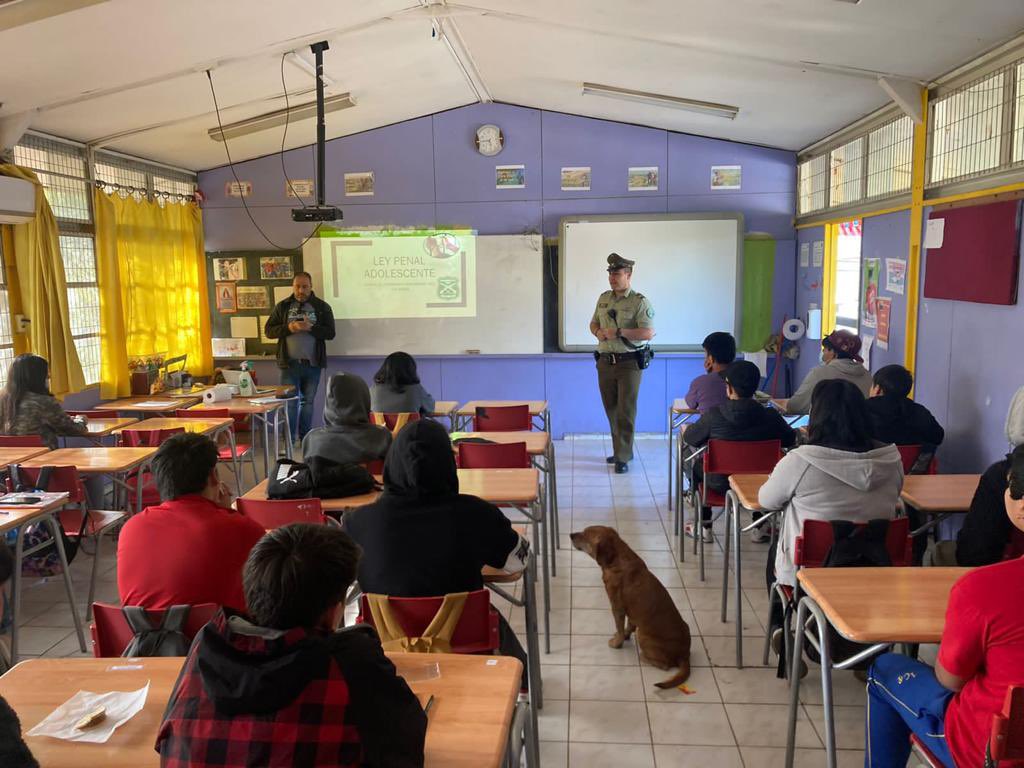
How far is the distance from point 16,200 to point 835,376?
4.98 meters

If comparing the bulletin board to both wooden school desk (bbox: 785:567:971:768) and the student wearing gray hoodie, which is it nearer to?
the student wearing gray hoodie

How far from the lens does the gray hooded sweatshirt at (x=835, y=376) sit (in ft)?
14.6

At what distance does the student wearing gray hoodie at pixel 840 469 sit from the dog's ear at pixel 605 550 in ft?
2.25

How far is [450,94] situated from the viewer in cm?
681

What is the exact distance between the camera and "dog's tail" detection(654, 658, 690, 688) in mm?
2984

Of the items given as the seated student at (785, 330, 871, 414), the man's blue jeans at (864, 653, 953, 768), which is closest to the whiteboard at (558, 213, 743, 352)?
the seated student at (785, 330, 871, 414)

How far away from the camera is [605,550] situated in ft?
10.4

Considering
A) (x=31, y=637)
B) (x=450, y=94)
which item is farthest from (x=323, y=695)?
(x=450, y=94)

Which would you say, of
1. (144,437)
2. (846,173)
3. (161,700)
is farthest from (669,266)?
(161,700)

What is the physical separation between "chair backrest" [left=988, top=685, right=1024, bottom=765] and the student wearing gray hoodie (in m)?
1.22

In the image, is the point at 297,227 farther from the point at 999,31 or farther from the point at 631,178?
the point at 999,31

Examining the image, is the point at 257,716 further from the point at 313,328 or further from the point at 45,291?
the point at 313,328

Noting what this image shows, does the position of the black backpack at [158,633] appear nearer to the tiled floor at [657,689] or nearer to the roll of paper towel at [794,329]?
the tiled floor at [657,689]

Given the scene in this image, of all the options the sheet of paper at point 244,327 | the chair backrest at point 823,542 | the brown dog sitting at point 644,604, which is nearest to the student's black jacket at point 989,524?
the chair backrest at point 823,542
